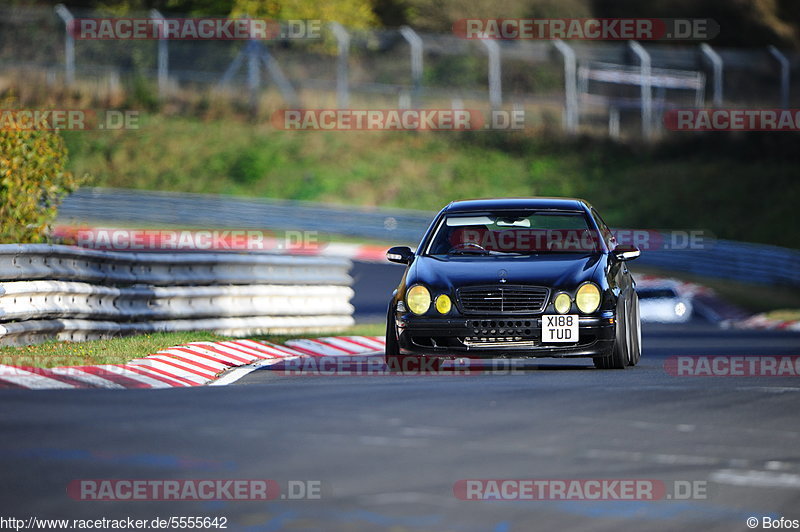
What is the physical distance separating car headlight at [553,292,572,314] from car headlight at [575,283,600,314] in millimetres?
77

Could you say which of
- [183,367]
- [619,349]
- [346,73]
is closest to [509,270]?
[619,349]

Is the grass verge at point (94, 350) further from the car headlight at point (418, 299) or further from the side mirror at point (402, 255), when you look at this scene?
the car headlight at point (418, 299)

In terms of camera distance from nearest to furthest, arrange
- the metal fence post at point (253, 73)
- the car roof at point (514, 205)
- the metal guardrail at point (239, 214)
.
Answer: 1. the car roof at point (514, 205)
2. the metal guardrail at point (239, 214)
3. the metal fence post at point (253, 73)

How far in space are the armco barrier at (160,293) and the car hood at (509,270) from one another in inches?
133

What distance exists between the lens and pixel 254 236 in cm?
4184

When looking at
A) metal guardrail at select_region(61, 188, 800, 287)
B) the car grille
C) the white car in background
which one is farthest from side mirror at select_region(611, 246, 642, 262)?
metal guardrail at select_region(61, 188, 800, 287)

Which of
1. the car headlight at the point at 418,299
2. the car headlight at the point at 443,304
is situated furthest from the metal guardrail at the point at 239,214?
the car headlight at the point at 443,304

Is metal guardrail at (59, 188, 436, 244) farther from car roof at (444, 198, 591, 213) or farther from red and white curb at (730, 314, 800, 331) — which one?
car roof at (444, 198, 591, 213)

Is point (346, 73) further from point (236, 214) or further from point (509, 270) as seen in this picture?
point (509, 270)

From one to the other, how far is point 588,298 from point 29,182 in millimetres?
7050

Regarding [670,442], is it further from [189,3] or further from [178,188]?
[189,3]

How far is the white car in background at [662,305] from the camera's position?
31.6 meters

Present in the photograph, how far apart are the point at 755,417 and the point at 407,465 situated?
2947 mm

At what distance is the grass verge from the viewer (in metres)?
11.7
